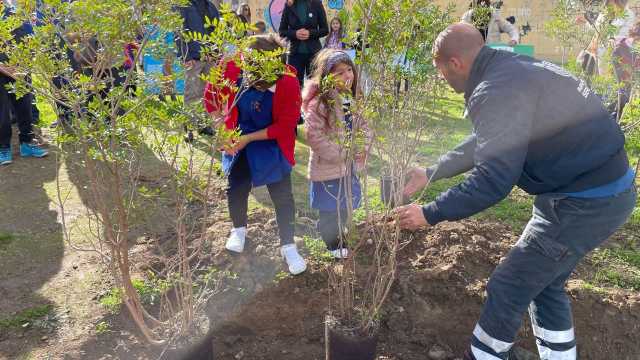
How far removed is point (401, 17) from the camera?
2154 mm

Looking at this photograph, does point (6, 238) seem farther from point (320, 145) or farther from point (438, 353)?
point (438, 353)

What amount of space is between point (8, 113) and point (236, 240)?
347 cm

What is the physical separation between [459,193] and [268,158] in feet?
4.74

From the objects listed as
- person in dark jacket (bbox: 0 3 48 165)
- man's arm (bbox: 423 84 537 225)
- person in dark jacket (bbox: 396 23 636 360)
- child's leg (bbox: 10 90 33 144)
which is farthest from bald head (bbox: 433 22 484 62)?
child's leg (bbox: 10 90 33 144)

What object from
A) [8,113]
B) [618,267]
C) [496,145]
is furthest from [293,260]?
[8,113]

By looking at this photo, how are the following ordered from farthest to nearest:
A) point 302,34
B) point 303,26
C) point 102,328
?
point 303,26 < point 302,34 < point 102,328

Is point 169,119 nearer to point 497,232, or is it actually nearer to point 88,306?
point 88,306

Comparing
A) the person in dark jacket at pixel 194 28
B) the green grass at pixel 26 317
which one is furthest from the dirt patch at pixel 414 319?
the person in dark jacket at pixel 194 28

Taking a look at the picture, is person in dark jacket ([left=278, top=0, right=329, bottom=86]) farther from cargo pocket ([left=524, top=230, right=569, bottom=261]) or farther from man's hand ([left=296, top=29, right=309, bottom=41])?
cargo pocket ([left=524, top=230, right=569, bottom=261])

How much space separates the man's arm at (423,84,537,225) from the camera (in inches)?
81.4

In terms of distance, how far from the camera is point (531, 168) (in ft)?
7.54

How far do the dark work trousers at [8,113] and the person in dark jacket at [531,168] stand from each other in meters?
4.75

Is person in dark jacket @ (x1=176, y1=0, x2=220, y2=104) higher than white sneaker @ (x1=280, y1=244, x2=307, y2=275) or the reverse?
higher

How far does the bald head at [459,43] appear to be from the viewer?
2.28m
